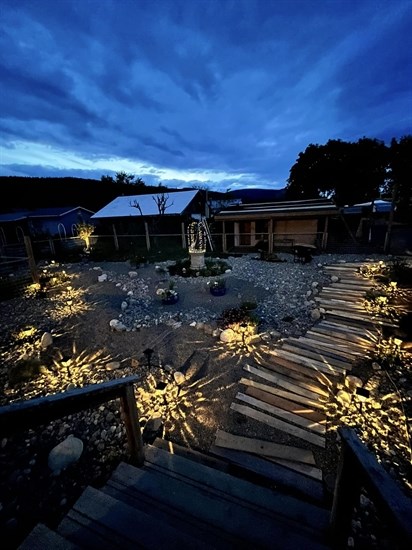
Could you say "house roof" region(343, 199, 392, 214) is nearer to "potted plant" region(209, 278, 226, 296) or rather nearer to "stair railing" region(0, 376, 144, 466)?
"potted plant" region(209, 278, 226, 296)

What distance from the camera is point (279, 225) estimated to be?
1683cm

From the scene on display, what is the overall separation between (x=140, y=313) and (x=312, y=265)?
850cm

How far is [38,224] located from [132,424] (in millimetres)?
24878

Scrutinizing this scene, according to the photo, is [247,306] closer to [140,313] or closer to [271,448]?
[140,313]

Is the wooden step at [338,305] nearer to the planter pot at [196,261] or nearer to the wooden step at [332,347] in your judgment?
the wooden step at [332,347]

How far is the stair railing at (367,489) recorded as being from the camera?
1.00 metres

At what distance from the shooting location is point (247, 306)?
705 centimetres

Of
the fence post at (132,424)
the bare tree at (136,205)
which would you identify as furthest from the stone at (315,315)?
the bare tree at (136,205)

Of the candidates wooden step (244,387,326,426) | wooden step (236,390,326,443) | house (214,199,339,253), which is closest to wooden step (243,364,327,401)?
wooden step (244,387,326,426)

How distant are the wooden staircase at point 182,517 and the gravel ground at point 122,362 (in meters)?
0.98

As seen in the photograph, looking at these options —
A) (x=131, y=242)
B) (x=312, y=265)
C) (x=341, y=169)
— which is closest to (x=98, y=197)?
(x=131, y=242)

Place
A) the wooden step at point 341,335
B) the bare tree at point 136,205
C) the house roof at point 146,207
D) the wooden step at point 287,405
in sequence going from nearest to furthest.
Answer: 1. the wooden step at point 287,405
2. the wooden step at point 341,335
3. the bare tree at point 136,205
4. the house roof at point 146,207

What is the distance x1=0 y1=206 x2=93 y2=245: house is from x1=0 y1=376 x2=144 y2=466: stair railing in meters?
22.2

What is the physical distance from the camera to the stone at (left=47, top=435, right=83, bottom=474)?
2982 millimetres
